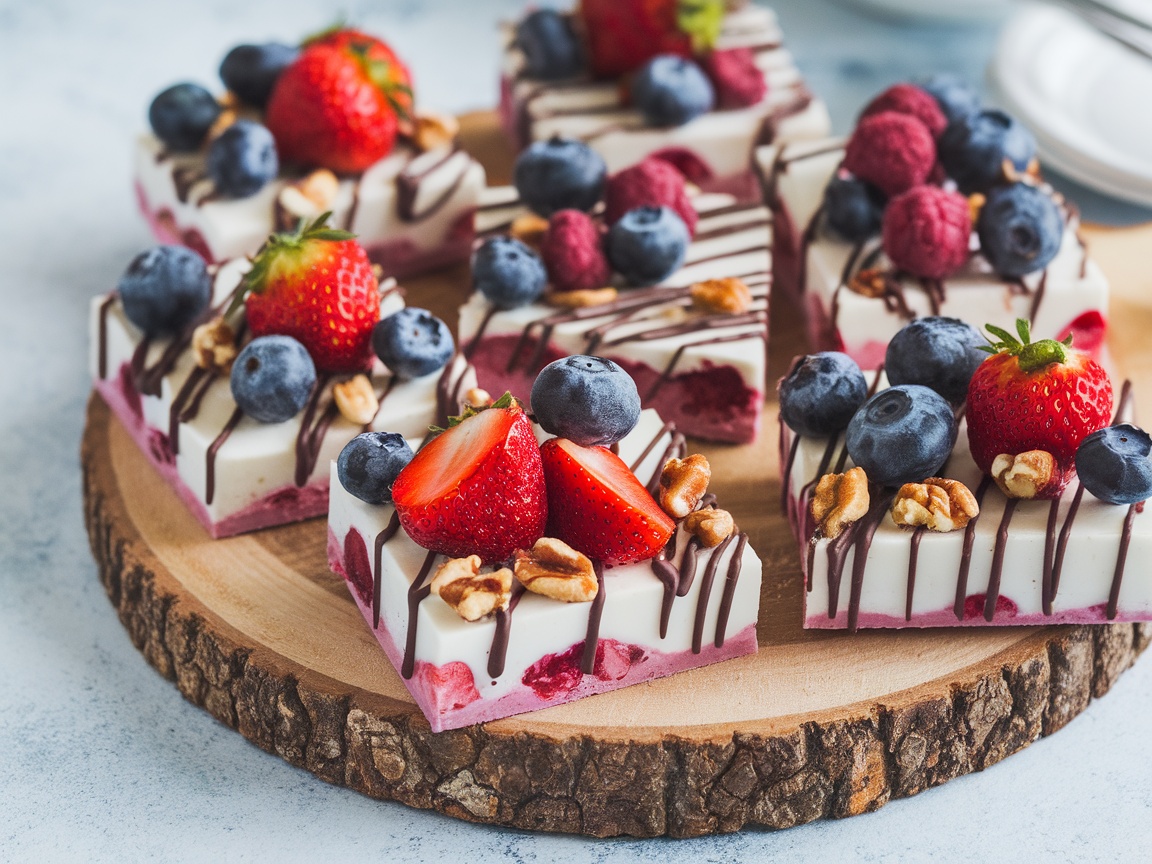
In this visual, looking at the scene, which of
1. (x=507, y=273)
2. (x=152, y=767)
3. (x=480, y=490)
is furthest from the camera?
(x=507, y=273)

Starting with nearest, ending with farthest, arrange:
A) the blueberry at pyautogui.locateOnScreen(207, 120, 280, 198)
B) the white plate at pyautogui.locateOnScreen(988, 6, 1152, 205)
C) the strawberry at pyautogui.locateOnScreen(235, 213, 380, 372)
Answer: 1. the strawberry at pyautogui.locateOnScreen(235, 213, 380, 372)
2. the blueberry at pyautogui.locateOnScreen(207, 120, 280, 198)
3. the white plate at pyautogui.locateOnScreen(988, 6, 1152, 205)

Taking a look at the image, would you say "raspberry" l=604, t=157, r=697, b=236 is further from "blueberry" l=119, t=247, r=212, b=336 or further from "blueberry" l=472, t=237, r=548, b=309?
"blueberry" l=119, t=247, r=212, b=336

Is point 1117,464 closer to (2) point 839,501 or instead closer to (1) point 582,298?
(2) point 839,501

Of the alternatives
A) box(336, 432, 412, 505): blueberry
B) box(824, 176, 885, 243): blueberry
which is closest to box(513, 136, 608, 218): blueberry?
box(824, 176, 885, 243): blueberry

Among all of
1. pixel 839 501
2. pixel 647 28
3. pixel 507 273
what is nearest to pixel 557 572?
pixel 839 501

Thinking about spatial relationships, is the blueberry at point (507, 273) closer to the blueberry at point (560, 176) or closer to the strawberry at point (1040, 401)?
the blueberry at point (560, 176)

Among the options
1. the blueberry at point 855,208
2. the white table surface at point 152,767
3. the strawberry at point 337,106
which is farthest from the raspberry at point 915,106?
the strawberry at point 337,106
